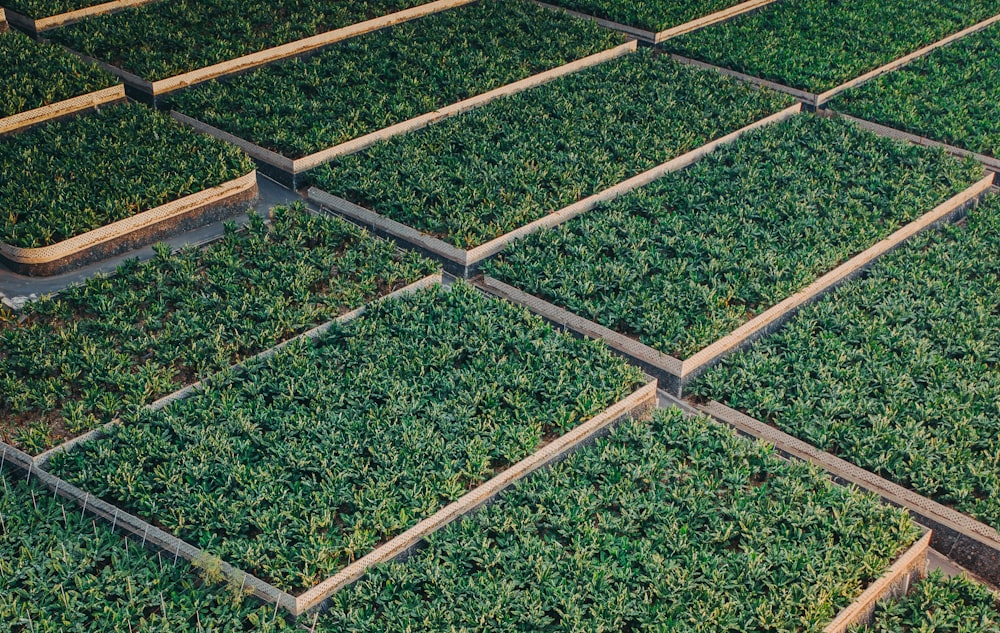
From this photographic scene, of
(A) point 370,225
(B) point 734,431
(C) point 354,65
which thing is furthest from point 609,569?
(C) point 354,65

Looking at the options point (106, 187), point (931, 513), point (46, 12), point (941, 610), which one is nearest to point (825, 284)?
point (931, 513)

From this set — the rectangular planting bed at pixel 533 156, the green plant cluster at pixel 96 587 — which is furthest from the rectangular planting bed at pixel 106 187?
the green plant cluster at pixel 96 587

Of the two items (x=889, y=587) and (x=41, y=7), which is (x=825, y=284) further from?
(x=41, y=7)

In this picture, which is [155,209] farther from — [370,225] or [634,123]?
[634,123]

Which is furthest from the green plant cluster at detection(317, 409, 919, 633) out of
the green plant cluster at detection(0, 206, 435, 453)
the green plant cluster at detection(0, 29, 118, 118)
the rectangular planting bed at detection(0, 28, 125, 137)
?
the green plant cluster at detection(0, 29, 118, 118)

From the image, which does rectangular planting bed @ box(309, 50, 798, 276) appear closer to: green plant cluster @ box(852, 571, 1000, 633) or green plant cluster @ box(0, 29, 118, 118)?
green plant cluster @ box(0, 29, 118, 118)
